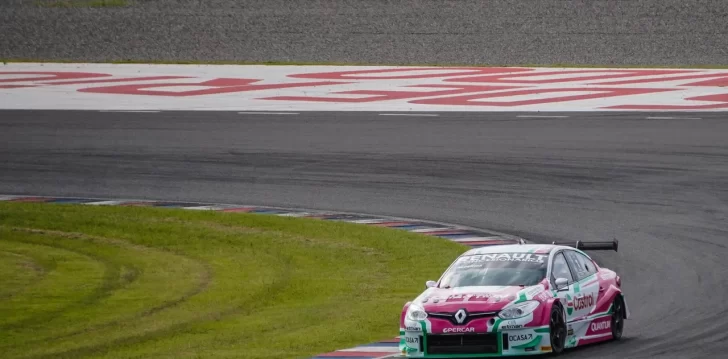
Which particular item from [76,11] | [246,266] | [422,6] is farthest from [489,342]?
[76,11]

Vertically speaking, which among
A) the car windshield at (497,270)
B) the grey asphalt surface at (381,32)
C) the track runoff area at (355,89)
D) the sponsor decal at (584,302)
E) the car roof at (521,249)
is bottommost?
the sponsor decal at (584,302)

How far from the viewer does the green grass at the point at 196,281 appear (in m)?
13.3

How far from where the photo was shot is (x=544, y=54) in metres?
42.9

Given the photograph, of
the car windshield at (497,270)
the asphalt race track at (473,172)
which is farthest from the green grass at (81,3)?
the car windshield at (497,270)

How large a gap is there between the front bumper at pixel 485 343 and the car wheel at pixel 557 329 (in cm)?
16

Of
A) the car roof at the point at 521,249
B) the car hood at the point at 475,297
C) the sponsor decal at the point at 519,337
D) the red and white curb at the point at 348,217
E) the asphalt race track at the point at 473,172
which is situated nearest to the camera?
the sponsor decal at the point at 519,337

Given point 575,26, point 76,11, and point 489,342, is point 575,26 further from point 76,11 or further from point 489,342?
point 489,342

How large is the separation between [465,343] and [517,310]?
58 centimetres

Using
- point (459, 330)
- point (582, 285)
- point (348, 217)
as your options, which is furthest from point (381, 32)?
point (459, 330)

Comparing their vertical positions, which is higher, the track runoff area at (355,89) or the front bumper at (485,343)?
the track runoff area at (355,89)

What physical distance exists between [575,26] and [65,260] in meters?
28.8

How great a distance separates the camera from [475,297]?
12.4 meters

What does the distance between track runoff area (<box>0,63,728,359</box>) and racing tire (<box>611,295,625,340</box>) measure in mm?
18333

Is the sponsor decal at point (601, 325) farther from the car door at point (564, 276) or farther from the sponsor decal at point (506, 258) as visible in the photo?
the sponsor decal at point (506, 258)
